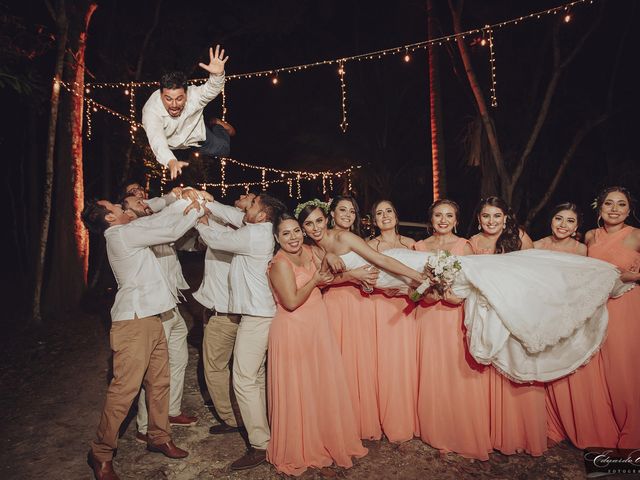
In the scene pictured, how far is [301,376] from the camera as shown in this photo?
11.0 ft

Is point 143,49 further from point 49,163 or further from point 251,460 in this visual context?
point 251,460

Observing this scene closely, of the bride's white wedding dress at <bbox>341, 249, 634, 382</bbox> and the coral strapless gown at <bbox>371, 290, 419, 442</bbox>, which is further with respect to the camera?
the coral strapless gown at <bbox>371, 290, 419, 442</bbox>

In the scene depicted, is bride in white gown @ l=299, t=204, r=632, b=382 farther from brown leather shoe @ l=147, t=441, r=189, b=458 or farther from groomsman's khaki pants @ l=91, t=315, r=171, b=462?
brown leather shoe @ l=147, t=441, r=189, b=458

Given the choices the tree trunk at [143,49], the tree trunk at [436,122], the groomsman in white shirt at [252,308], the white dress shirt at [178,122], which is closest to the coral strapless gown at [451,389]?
the groomsman in white shirt at [252,308]

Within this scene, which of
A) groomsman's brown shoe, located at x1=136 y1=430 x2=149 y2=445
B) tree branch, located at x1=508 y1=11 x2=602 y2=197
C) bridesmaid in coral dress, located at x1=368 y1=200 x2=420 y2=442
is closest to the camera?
bridesmaid in coral dress, located at x1=368 y1=200 x2=420 y2=442

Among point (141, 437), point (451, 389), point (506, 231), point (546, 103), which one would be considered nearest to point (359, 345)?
point (451, 389)

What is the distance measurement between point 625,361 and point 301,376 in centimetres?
269

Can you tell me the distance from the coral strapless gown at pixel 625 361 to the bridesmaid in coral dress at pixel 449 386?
1.05 meters

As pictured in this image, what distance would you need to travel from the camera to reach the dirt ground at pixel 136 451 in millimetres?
3355

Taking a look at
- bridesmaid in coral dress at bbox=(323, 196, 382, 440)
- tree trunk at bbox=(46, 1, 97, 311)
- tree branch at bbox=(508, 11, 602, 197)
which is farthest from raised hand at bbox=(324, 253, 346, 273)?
tree trunk at bbox=(46, 1, 97, 311)

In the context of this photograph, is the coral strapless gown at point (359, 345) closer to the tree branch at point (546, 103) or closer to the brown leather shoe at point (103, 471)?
the brown leather shoe at point (103, 471)

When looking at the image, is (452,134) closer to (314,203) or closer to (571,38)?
(571,38)

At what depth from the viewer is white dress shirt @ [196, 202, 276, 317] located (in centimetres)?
356

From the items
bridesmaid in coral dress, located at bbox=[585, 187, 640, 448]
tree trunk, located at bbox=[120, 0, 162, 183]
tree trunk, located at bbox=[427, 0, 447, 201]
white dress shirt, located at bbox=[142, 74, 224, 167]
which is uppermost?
tree trunk, located at bbox=[120, 0, 162, 183]
